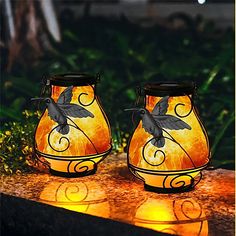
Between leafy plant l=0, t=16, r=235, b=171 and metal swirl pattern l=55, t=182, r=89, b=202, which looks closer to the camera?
metal swirl pattern l=55, t=182, r=89, b=202

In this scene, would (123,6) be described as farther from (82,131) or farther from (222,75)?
Answer: (82,131)

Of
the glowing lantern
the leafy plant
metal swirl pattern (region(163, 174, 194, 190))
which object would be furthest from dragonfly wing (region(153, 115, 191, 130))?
the leafy plant

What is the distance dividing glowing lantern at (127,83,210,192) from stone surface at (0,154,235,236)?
134 mm

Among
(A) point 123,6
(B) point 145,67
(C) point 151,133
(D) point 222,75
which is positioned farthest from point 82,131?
(A) point 123,6

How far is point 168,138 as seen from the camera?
276 cm

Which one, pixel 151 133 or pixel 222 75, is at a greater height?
pixel 222 75

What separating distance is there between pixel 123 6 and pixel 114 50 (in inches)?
158

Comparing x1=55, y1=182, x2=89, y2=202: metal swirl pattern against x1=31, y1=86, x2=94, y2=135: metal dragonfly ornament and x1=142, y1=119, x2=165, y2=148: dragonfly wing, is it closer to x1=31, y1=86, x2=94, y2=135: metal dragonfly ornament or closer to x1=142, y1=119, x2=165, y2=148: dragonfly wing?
x1=31, y1=86, x2=94, y2=135: metal dragonfly ornament

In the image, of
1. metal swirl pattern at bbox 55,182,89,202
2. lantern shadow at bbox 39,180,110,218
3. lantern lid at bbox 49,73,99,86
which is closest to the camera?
lantern shadow at bbox 39,180,110,218

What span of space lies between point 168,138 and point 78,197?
19.5 inches

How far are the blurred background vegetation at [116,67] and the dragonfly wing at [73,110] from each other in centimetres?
45

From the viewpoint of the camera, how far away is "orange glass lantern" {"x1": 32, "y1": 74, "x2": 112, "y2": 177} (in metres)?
2.97

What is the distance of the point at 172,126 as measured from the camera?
108 inches

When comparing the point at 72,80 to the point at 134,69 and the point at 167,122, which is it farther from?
the point at 134,69
